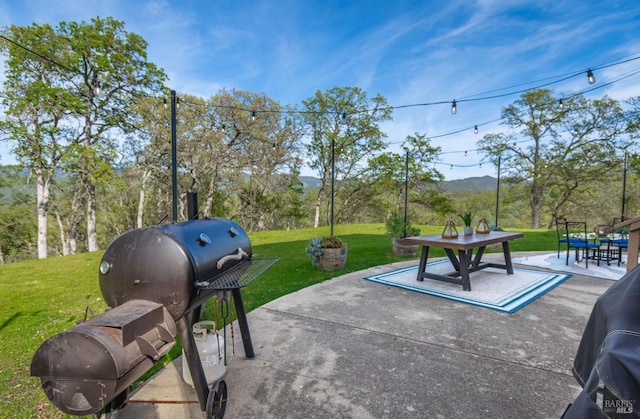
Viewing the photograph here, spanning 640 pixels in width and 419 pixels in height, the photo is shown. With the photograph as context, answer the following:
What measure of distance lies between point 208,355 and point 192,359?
40cm

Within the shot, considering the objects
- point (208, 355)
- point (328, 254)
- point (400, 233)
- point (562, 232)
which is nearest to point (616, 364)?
point (208, 355)

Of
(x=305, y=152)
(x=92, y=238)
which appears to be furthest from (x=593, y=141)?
(x=92, y=238)

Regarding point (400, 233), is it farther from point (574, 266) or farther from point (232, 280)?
point (232, 280)

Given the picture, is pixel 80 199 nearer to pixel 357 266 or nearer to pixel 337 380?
pixel 357 266

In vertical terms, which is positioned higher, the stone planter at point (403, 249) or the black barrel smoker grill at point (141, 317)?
the black barrel smoker grill at point (141, 317)

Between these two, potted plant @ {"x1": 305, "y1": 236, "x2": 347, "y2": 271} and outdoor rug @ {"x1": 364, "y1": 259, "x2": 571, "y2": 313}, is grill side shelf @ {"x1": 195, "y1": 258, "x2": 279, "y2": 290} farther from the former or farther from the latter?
potted plant @ {"x1": 305, "y1": 236, "x2": 347, "y2": 271}

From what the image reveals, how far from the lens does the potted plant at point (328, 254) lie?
5.19 metres

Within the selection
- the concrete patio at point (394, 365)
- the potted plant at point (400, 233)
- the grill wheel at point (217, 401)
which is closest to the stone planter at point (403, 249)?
the potted plant at point (400, 233)

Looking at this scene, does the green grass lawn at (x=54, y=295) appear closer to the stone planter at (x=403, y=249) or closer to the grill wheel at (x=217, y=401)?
the stone planter at (x=403, y=249)

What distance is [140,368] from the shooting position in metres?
1.17

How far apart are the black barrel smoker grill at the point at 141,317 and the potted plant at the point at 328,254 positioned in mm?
3157

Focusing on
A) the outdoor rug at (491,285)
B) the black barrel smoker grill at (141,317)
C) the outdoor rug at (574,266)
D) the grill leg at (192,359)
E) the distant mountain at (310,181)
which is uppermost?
the distant mountain at (310,181)

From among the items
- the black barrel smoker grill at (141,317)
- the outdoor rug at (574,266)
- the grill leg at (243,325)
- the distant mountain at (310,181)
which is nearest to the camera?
the black barrel smoker grill at (141,317)

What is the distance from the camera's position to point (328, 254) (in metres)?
5.19
